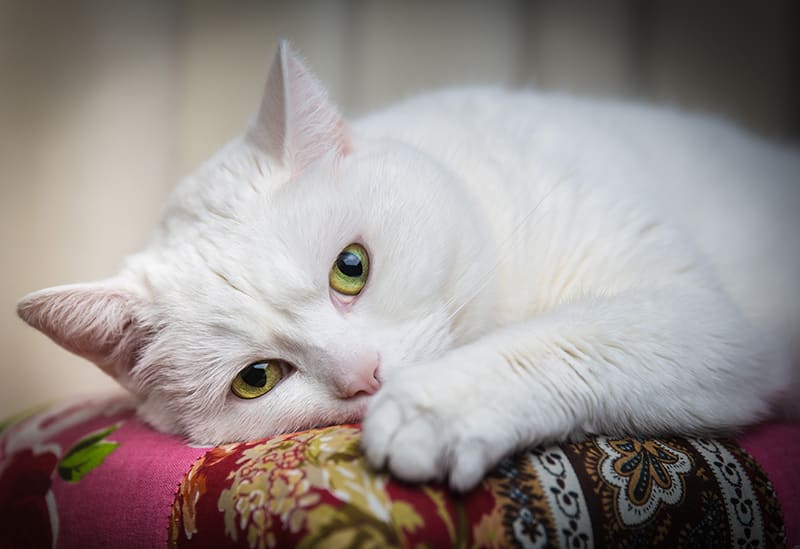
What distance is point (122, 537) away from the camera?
1.03m

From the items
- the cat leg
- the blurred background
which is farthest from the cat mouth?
the blurred background

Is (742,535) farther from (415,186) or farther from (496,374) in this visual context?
(415,186)

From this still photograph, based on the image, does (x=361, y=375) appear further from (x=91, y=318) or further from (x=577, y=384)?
(x=91, y=318)

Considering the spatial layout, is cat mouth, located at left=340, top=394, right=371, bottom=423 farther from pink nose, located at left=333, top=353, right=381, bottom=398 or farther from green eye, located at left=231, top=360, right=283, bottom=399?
green eye, located at left=231, top=360, right=283, bottom=399

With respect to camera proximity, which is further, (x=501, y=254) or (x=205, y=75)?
(x=205, y=75)

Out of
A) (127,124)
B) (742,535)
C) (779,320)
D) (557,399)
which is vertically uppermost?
(127,124)

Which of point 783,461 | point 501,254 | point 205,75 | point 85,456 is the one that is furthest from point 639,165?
point 205,75

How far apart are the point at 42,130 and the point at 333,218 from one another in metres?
1.57

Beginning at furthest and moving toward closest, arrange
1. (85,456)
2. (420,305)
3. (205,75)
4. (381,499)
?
(205,75), (85,456), (420,305), (381,499)

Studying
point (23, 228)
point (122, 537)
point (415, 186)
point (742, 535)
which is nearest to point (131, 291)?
point (122, 537)

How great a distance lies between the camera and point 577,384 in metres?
0.97

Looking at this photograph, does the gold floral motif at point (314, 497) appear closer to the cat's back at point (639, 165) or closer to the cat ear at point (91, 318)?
the cat ear at point (91, 318)

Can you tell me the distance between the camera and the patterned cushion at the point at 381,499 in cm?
78

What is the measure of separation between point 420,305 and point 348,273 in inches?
5.5
